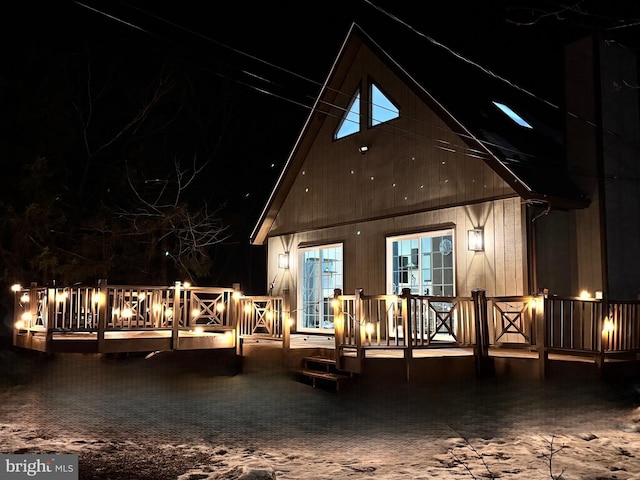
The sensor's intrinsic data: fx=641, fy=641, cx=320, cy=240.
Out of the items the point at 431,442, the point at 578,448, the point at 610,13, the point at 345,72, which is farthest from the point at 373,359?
the point at 345,72

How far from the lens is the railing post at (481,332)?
10.1 metres

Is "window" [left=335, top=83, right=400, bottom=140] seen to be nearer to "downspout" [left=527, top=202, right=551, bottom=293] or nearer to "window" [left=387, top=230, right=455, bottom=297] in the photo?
"window" [left=387, top=230, right=455, bottom=297]

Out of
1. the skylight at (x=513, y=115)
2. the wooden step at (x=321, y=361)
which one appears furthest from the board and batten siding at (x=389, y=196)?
the skylight at (x=513, y=115)

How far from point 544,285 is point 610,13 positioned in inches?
184

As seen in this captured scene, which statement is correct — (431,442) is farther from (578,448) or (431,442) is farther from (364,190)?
(364,190)

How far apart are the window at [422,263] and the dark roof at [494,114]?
1.95 m

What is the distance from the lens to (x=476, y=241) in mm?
11805

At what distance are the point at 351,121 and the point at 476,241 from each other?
16.1ft

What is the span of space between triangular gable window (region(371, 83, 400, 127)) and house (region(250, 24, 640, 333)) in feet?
0.12

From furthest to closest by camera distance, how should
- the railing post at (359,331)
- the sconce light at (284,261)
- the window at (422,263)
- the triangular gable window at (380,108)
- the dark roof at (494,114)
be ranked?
the sconce light at (284,261) → the triangular gable window at (380,108) → the window at (422,263) → the dark roof at (494,114) → the railing post at (359,331)

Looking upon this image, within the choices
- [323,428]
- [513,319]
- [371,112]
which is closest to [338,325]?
[323,428]

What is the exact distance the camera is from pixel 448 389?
9.77m

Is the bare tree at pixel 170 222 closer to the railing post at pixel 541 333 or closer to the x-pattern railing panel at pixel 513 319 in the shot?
the x-pattern railing panel at pixel 513 319

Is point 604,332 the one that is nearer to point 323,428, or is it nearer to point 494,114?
point 323,428
